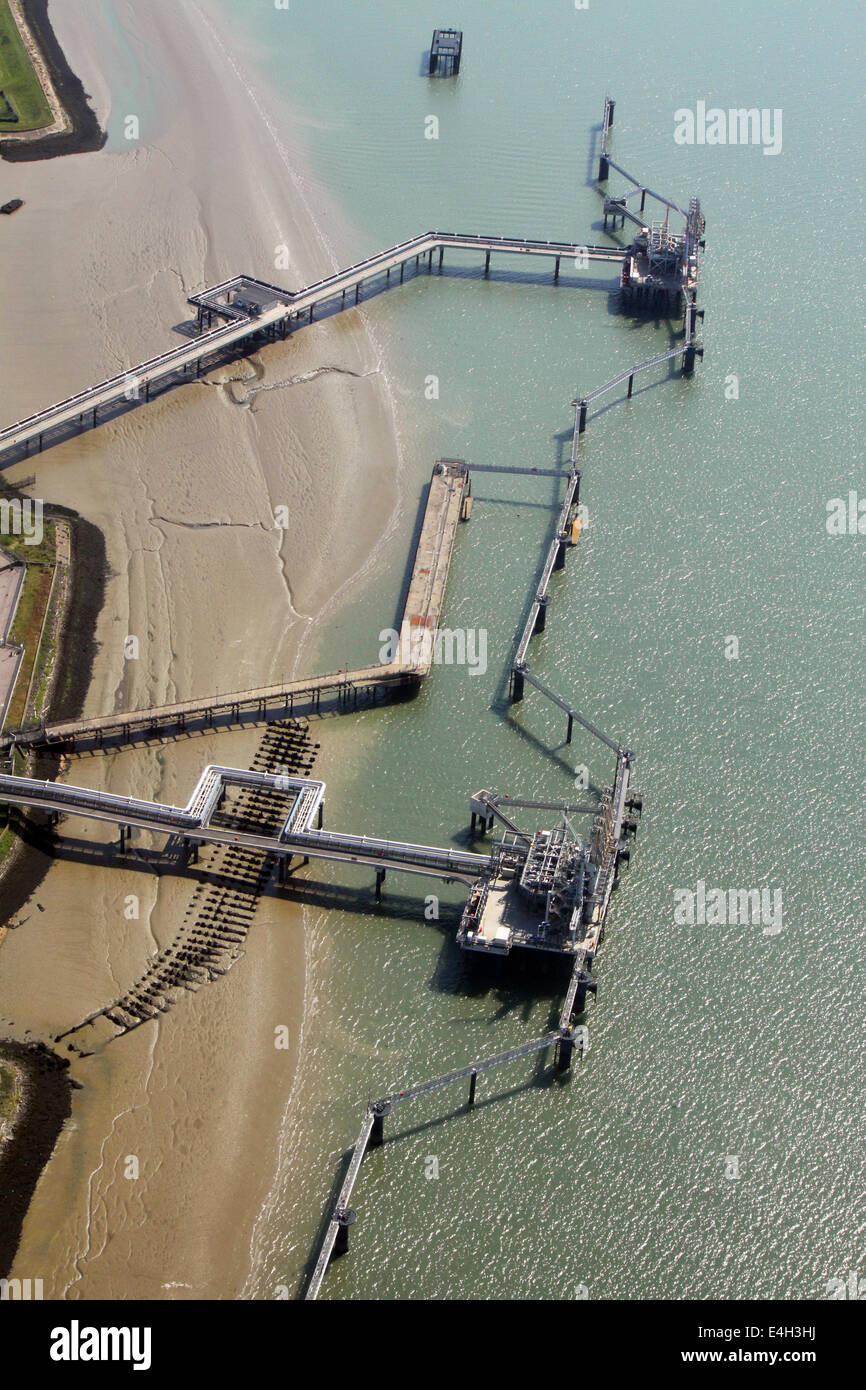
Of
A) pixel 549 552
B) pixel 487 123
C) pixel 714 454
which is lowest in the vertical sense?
pixel 549 552

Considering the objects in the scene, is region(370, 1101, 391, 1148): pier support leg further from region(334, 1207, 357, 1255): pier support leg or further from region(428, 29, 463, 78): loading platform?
region(428, 29, 463, 78): loading platform

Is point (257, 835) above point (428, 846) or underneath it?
above

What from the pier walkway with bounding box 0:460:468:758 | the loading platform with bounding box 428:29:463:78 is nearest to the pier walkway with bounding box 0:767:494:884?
the pier walkway with bounding box 0:460:468:758

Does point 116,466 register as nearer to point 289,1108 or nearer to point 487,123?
point 289,1108

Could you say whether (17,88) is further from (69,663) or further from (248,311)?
(69,663)

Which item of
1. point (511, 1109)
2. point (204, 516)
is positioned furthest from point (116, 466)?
point (511, 1109)

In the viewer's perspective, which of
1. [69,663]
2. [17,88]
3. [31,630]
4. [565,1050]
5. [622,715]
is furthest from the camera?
[17,88]

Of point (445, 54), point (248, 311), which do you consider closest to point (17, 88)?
point (445, 54)
